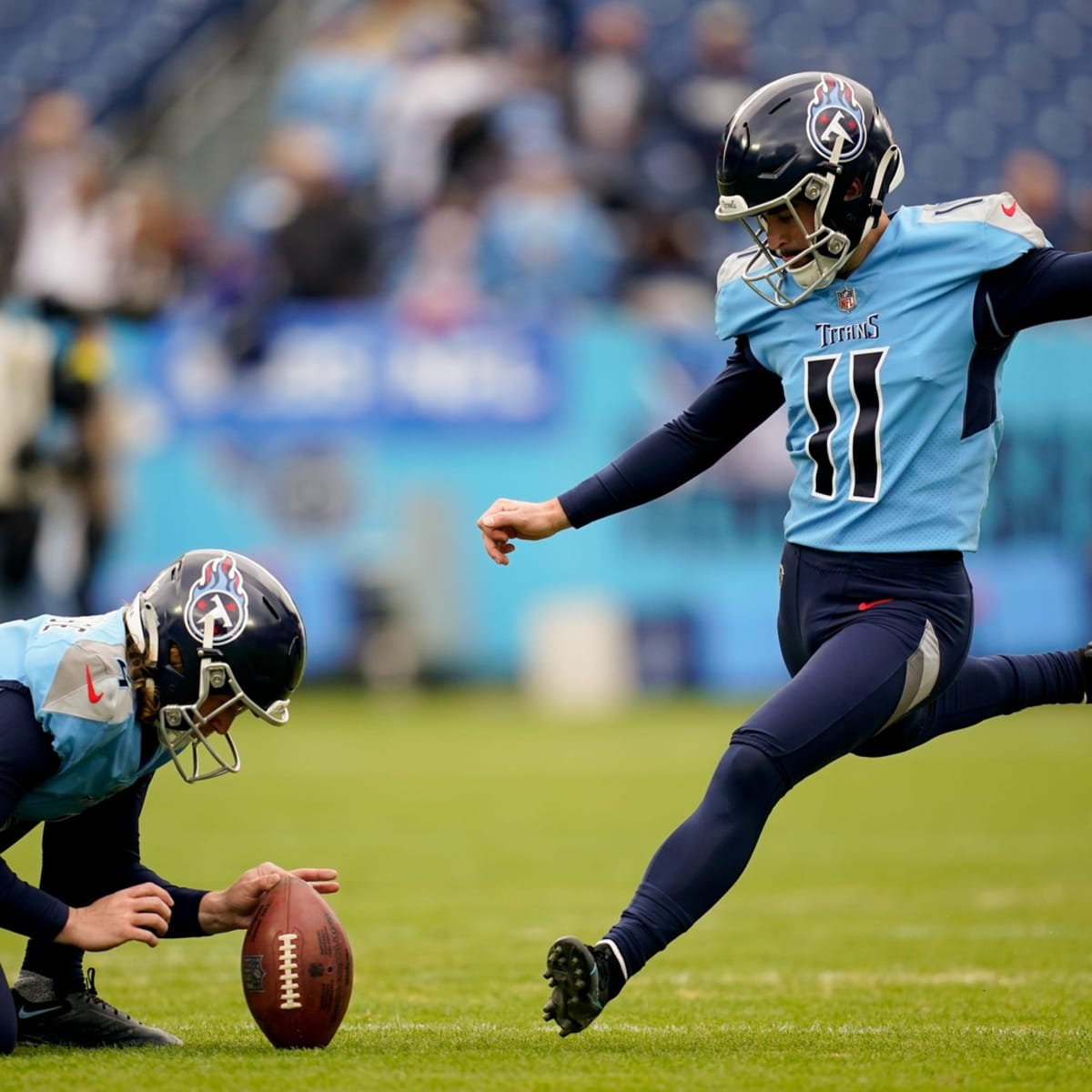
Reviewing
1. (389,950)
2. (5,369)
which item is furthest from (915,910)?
(5,369)

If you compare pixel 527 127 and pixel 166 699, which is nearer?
pixel 166 699

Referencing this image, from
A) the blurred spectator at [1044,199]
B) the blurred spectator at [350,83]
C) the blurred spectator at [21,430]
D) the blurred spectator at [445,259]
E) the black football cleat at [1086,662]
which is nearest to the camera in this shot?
the black football cleat at [1086,662]

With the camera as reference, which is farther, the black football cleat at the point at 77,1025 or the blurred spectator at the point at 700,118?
the blurred spectator at the point at 700,118

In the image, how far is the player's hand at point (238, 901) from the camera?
14.1 ft

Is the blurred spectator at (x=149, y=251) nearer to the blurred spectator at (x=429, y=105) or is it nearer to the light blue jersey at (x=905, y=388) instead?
the blurred spectator at (x=429, y=105)

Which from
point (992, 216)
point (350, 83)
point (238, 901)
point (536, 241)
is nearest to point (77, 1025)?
point (238, 901)

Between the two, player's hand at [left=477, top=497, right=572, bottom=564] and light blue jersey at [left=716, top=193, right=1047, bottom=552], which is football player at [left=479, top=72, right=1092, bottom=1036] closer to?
light blue jersey at [left=716, top=193, right=1047, bottom=552]

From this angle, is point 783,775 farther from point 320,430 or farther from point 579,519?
point 320,430

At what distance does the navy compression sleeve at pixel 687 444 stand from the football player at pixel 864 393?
14cm

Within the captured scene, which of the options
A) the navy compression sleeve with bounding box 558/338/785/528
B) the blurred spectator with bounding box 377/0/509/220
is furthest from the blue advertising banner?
the navy compression sleeve with bounding box 558/338/785/528

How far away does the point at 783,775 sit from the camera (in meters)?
4.16

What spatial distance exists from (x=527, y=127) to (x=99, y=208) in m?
3.43

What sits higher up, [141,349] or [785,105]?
[141,349]

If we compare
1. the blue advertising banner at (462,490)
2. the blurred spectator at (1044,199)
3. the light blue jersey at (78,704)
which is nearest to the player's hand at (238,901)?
the light blue jersey at (78,704)
